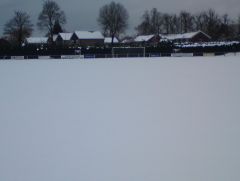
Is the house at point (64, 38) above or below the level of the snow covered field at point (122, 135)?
above

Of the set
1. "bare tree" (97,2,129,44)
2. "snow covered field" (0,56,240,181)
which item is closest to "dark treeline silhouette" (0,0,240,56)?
"bare tree" (97,2,129,44)

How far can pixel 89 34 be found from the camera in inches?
3597

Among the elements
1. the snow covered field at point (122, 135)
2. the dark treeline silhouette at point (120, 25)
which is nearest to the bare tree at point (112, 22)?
the dark treeline silhouette at point (120, 25)

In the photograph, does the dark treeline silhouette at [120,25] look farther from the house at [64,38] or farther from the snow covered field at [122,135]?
the snow covered field at [122,135]

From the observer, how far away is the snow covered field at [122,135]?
559 centimetres

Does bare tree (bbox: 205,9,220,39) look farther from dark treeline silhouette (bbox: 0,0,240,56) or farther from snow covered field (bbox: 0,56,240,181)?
snow covered field (bbox: 0,56,240,181)

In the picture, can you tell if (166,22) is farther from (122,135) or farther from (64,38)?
(122,135)

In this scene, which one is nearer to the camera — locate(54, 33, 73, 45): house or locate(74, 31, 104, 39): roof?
locate(54, 33, 73, 45): house

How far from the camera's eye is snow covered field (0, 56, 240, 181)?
559cm

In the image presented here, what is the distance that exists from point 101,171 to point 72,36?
87.4m

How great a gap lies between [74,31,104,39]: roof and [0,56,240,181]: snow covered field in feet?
251

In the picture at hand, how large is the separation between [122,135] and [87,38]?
83599mm

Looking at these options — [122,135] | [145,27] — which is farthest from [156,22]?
[122,135]

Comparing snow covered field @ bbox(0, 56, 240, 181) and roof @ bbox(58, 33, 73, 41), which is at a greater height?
roof @ bbox(58, 33, 73, 41)
